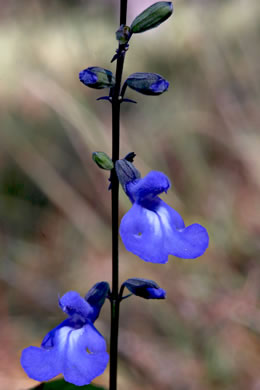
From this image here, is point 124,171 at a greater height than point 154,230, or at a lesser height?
greater

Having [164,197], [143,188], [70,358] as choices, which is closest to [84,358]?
[70,358]

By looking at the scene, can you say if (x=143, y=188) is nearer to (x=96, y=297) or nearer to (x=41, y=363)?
(x=96, y=297)

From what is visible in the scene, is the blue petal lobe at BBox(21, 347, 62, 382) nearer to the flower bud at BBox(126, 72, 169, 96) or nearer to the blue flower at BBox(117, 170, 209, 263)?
the blue flower at BBox(117, 170, 209, 263)

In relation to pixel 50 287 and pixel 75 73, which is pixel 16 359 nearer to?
pixel 50 287

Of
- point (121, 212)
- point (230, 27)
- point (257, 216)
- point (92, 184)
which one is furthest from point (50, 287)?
point (230, 27)

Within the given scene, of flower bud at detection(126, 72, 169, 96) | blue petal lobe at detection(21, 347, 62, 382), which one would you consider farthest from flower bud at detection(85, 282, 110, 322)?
flower bud at detection(126, 72, 169, 96)

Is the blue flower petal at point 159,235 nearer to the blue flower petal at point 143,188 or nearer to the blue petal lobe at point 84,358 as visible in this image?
the blue flower petal at point 143,188

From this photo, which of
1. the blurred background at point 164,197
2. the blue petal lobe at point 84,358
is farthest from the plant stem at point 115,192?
the blurred background at point 164,197
